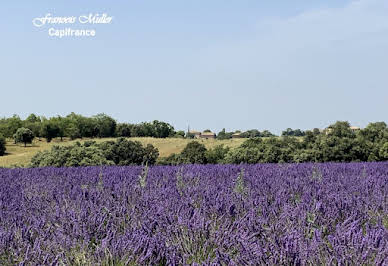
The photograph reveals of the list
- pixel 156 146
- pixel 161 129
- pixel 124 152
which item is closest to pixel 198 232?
pixel 124 152

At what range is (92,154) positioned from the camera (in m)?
17.2

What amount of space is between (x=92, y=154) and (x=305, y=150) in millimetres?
8787

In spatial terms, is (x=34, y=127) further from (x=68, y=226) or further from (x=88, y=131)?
(x=68, y=226)

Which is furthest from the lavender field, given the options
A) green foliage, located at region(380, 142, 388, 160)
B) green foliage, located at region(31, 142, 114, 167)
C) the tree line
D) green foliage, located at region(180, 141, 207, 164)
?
Result: green foliage, located at region(380, 142, 388, 160)

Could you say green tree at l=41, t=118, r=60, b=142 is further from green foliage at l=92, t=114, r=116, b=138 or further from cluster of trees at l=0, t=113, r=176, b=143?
green foliage at l=92, t=114, r=116, b=138

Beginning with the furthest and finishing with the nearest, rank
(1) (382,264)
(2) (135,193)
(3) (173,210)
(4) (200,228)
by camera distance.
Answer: (2) (135,193) < (3) (173,210) < (4) (200,228) < (1) (382,264)

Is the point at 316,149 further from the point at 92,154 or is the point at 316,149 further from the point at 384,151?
the point at 92,154

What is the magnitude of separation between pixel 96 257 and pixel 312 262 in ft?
3.75

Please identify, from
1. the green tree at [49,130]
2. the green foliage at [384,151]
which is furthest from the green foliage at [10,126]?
the green foliage at [384,151]

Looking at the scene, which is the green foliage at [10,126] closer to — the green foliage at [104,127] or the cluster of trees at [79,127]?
the cluster of trees at [79,127]

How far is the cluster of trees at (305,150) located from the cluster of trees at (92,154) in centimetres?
179

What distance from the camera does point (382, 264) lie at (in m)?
1.93

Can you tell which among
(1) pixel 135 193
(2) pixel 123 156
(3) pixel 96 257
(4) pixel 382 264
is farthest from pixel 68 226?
(2) pixel 123 156

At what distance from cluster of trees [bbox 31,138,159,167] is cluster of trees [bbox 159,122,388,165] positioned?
5.88ft
